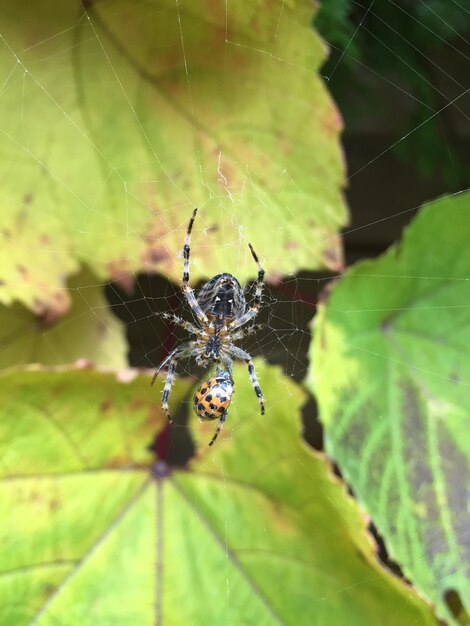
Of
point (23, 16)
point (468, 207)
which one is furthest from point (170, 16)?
point (468, 207)

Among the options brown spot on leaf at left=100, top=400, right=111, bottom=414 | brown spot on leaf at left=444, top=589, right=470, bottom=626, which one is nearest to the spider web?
brown spot on leaf at left=100, top=400, right=111, bottom=414

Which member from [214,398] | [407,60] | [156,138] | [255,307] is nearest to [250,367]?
[214,398]

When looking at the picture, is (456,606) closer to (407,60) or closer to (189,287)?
(189,287)

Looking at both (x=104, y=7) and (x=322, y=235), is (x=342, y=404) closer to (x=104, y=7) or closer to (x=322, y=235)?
(x=322, y=235)

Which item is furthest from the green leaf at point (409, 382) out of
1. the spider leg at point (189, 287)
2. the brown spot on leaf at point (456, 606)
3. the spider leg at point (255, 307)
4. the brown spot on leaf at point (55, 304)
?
the brown spot on leaf at point (55, 304)

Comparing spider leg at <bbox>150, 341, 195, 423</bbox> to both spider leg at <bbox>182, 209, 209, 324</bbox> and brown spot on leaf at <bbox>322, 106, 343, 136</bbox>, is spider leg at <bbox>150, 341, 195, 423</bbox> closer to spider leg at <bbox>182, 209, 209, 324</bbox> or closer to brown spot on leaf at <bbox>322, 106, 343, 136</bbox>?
spider leg at <bbox>182, 209, 209, 324</bbox>

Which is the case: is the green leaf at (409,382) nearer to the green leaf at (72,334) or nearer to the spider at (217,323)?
the spider at (217,323)

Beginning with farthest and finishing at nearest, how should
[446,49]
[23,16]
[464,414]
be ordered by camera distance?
1. [446,49]
2. [464,414]
3. [23,16]
